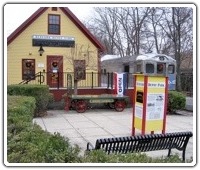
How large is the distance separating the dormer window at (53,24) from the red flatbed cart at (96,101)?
6184 millimetres

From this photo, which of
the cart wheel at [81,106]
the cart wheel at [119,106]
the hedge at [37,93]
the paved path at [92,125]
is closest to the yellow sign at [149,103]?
the paved path at [92,125]

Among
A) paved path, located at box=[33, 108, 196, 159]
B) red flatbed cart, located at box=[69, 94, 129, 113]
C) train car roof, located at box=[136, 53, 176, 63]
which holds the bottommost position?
paved path, located at box=[33, 108, 196, 159]

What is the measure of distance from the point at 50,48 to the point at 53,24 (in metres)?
1.33

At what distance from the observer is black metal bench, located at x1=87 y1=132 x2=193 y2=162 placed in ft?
16.4

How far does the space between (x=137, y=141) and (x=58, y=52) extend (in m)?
14.2

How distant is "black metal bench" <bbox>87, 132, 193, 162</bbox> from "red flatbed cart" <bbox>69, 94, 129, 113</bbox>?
7.83 meters

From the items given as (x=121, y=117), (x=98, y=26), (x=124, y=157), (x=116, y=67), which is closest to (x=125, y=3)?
(x=124, y=157)

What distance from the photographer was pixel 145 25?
2616cm

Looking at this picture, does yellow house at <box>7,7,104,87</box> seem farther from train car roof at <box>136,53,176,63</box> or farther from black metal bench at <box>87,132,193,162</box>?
black metal bench at <box>87,132,193,162</box>

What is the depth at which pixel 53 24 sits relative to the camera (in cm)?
1877

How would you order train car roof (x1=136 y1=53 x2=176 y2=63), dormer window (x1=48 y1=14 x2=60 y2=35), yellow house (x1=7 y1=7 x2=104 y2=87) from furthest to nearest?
1. train car roof (x1=136 y1=53 x2=176 y2=63)
2. dormer window (x1=48 y1=14 x2=60 y2=35)
3. yellow house (x1=7 y1=7 x2=104 y2=87)

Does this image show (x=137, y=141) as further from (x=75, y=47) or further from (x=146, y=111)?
(x=75, y=47)

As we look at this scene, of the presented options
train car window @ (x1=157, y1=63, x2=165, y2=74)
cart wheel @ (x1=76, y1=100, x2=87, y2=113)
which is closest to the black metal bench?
cart wheel @ (x1=76, y1=100, x2=87, y2=113)

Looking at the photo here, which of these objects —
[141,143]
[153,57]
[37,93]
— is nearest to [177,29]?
[153,57]
